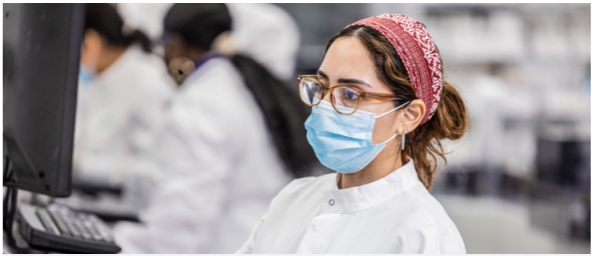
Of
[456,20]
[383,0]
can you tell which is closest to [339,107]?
[383,0]

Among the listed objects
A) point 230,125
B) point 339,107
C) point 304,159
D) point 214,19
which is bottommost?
point 304,159

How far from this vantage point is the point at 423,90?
→ 1078mm

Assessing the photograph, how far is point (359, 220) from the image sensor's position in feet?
3.59

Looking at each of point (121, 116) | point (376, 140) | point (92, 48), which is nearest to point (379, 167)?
point (376, 140)

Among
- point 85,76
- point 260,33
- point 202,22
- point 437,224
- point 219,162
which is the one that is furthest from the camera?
point 85,76

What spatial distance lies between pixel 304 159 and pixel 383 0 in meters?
1.56

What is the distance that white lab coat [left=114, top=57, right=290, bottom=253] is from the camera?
6.50ft

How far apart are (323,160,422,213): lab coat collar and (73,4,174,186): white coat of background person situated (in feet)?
6.67

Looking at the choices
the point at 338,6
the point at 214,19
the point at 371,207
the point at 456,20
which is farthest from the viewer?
the point at 456,20

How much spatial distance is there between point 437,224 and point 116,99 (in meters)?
Result: 2.72

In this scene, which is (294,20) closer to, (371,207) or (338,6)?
(338,6)

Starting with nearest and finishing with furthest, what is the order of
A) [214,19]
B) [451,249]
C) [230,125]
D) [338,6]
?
A: [451,249] → [230,125] → [214,19] → [338,6]

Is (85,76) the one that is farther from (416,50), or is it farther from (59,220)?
(416,50)

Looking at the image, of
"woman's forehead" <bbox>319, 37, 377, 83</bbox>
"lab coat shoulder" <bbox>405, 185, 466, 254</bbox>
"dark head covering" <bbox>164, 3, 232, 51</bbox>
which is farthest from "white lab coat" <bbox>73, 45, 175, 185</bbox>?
"lab coat shoulder" <bbox>405, 185, 466, 254</bbox>
